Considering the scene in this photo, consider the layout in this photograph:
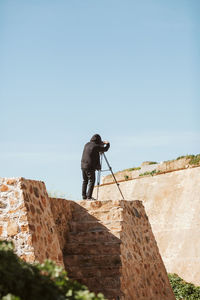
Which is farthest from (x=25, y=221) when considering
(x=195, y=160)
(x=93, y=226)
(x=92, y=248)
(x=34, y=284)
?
(x=195, y=160)

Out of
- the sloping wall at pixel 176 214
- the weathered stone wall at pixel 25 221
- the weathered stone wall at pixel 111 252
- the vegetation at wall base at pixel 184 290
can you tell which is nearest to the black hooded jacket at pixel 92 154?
the weathered stone wall at pixel 111 252

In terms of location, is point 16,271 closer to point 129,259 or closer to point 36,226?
point 36,226

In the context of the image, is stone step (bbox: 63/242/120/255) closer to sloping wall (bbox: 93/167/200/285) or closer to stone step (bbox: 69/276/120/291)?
stone step (bbox: 69/276/120/291)

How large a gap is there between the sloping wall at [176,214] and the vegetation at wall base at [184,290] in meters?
0.37

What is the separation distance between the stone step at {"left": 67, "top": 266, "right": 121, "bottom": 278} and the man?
→ 7.72 ft

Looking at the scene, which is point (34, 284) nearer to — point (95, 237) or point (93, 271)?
point (93, 271)

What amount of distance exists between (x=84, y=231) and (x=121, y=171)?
10.2 metres

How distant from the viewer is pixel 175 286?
→ 13.8 meters

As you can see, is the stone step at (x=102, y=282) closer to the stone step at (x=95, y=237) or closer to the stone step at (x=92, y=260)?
the stone step at (x=92, y=260)

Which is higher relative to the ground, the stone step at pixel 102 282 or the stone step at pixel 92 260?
the stone step at pixel 92 260

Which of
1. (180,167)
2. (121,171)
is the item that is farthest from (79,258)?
(121,171)

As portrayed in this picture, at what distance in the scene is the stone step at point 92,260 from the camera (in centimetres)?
881

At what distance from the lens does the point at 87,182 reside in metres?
11.2

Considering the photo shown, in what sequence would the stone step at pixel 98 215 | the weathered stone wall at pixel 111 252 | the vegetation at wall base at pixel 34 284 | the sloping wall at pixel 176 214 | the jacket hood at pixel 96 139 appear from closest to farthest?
the vegetation at wall base at pixel 34 284 → the weathered stone wall at pixel 111 252 → the stone step at pixel 98 215 → the jacket hood at pixel 96 139 → the sloping wall at pixel 176 214
